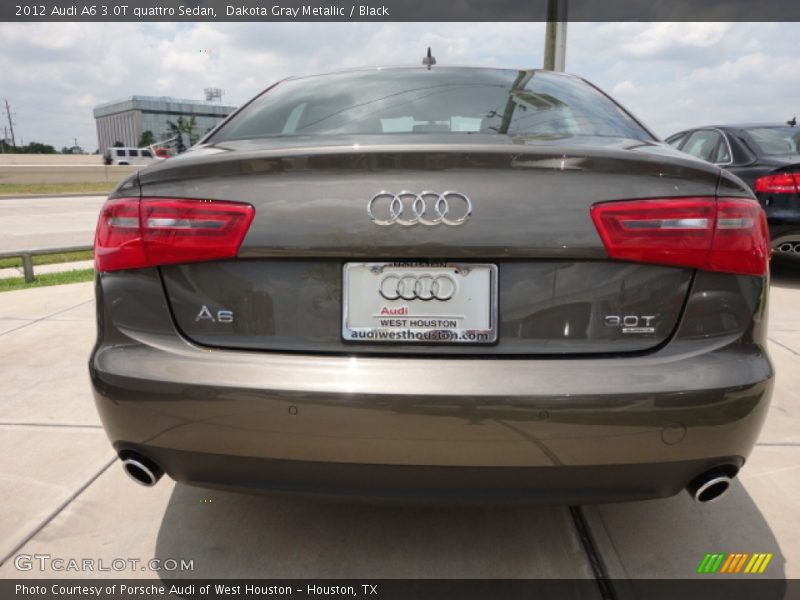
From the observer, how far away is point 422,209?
1.52m

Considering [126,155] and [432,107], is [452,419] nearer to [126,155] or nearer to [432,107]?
[432,107]

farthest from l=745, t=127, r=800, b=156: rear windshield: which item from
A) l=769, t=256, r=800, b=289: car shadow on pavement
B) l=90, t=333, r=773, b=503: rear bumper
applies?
l=90, t=333, r=773, b=503: rear bumper

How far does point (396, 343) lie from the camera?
1.57m

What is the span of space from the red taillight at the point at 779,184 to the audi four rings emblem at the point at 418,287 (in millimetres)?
5766

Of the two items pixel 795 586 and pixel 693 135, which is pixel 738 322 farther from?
pixel 693 135

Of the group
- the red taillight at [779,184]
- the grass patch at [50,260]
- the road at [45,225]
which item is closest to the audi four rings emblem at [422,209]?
the red taillight at [779,184]

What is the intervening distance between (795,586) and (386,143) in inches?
67.3

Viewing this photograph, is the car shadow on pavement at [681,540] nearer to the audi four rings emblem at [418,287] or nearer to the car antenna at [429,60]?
the audi four rings emblem at [418,287]

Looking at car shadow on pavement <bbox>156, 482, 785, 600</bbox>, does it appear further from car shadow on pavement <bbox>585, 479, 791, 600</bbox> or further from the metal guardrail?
the metal guardrail

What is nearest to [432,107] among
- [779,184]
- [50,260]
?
[779,184]

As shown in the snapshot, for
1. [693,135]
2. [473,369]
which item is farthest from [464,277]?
[693,135]

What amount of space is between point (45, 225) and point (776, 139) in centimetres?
1230

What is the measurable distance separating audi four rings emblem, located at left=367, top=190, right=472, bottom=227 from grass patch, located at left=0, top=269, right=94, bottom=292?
6121mm

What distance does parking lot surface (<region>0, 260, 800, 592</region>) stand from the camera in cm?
197
